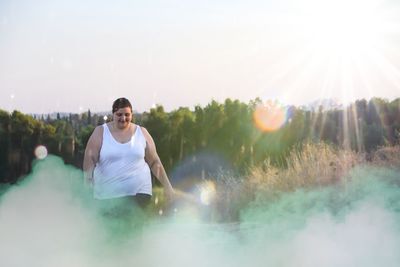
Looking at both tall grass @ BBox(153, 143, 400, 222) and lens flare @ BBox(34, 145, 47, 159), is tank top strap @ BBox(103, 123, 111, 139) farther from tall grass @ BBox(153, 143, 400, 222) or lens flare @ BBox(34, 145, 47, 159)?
lens flare @ BBox(34, 145, 47, 159)

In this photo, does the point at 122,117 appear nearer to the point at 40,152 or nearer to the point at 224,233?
the point at 224,233

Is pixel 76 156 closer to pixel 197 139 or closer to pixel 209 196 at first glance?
pixel 197 139

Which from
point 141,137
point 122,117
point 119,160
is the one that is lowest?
point 119,160

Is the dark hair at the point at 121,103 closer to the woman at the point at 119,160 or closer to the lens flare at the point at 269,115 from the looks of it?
the woman at the point at 119,160

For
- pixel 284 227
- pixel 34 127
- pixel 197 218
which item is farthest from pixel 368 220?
pixel 34 127

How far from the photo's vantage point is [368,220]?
529 cm

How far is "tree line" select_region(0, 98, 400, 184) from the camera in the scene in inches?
368

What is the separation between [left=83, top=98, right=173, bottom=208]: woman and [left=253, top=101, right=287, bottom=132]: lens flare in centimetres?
583

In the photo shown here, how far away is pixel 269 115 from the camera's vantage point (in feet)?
32.7

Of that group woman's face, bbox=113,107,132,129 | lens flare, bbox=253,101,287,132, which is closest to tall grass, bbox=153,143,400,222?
lens flare, bbox=253,101,287,132

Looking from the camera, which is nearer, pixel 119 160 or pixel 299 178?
pixel 119 160

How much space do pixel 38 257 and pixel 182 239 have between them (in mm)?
1311

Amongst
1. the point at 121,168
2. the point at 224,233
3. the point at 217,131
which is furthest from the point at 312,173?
the point at 217,131

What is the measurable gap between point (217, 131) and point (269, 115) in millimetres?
887
